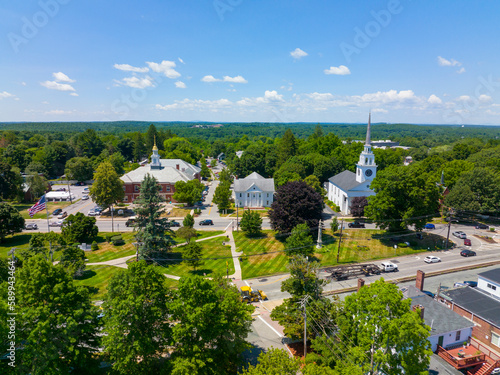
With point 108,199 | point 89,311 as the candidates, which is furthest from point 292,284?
point 108,199

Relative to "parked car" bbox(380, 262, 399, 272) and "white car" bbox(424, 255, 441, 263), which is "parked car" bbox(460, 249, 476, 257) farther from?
"parked car" bbox(380, 262, 399, 272)

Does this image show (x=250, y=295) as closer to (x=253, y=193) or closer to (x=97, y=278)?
(x=97, y=278)

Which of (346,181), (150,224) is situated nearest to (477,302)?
(150,224)

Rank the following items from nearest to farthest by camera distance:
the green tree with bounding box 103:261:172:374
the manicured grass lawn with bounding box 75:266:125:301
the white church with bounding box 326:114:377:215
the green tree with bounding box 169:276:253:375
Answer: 1. the green tree with bounding box 103:261:172:374
2. the green tree with bounding box 169:276:253:375
3. the manicured grass lawn with bounding box 75:266:125:301
4. the white church with bounding box 326:114:377:215

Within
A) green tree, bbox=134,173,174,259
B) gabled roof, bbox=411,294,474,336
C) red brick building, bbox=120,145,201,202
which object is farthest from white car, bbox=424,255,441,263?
red brick building, bbox=120,145,201,202

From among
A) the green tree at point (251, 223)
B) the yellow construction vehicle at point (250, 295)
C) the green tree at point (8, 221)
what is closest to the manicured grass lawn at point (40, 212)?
the green tree at point (8, 221)

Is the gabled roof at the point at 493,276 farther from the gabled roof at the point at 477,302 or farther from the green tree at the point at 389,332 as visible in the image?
the green tree at the point at 389,332

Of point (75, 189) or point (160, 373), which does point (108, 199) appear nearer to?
point (75, 189)
